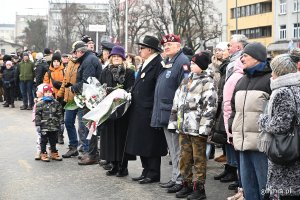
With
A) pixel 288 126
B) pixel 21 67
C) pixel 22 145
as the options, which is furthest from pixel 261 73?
pixel 21 67

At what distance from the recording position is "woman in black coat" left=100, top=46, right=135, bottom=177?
8992 millimetres

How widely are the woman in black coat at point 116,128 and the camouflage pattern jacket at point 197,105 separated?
5.57 feet

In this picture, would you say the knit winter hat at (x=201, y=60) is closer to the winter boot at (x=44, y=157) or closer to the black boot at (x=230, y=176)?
the black boot at (x=230, y=176)

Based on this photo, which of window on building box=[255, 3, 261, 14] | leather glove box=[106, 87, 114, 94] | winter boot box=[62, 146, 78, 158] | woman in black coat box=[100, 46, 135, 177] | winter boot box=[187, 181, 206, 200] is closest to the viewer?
winter boot box=[187, 181, 206, 200]

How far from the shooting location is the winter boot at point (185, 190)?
7.56 metres

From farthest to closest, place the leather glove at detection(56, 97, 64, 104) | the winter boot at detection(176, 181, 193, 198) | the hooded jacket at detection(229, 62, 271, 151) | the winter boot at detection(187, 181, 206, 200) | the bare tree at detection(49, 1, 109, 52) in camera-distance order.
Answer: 1. the bare tree at detection(49, 1, 109, 52)
2. the leather glove at detection(56, 97, 64, 104)
3. the winter boot at detection(176, 181, 193, 198)
4. the winter boot at detection(187, 181, 206, 200)
5. the hooded jacket at detection(229, 62, 271, 151)

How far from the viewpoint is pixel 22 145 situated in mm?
12445

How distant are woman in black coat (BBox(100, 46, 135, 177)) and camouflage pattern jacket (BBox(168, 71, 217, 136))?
1.70 m

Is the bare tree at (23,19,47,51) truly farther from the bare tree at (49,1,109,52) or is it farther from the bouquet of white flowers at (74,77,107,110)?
the bouquet of white flowers at (74,77,107,110)

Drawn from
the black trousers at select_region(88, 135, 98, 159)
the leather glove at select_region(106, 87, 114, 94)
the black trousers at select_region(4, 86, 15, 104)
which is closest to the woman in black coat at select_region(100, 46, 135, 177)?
the leather glove at select_region(106, 87, 114, 94)

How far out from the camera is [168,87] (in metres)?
8.00

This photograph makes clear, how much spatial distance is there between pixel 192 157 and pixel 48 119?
3.80m

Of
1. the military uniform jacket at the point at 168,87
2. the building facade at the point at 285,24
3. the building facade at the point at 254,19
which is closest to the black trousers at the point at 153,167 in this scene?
the military uniform jacket at the point at 168,87

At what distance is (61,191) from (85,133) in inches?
99.9
